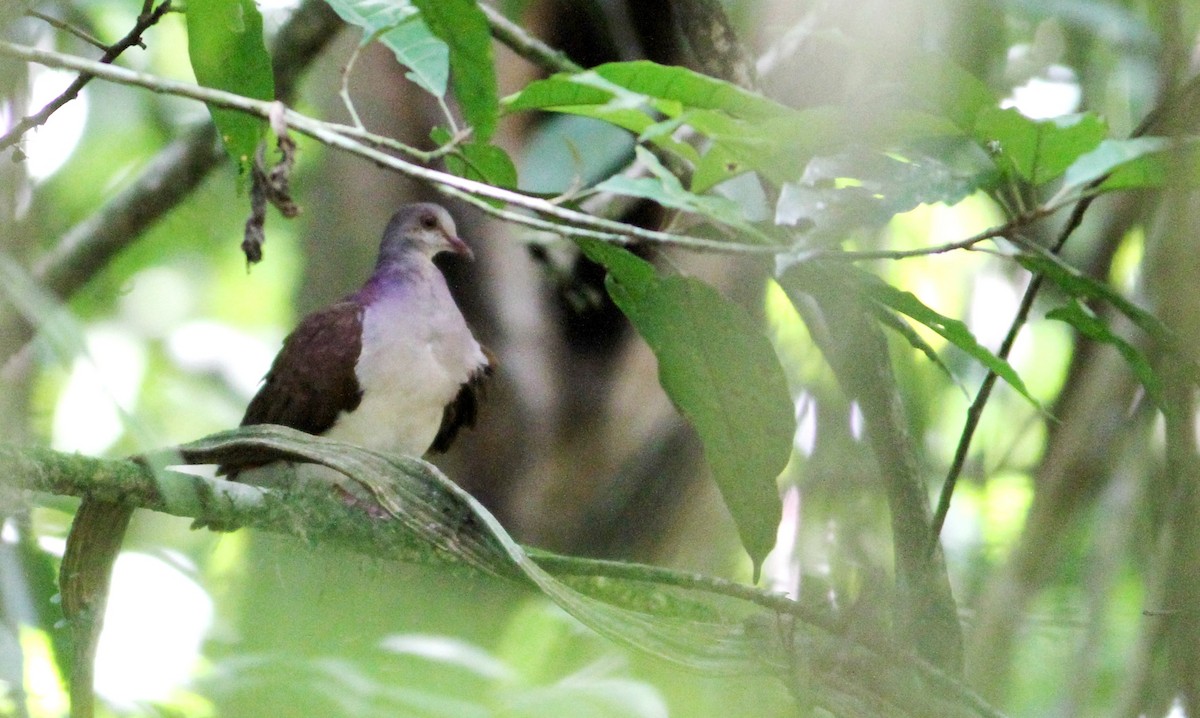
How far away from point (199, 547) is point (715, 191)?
11.0ft

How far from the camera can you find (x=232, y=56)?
1.50m

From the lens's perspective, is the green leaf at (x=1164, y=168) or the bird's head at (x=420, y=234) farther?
the bird's head at (x=420, y=234)

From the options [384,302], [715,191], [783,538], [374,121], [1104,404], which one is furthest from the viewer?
[374,121]

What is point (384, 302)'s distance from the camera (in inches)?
134

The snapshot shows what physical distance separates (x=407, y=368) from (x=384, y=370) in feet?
0.19

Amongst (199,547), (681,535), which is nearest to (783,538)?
(681,535)

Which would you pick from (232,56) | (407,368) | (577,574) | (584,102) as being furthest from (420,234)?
(584,102)

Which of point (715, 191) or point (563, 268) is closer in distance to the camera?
point (715, 191)

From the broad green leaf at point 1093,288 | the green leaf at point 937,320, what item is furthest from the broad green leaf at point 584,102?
the broad green leaf at point 1093,288

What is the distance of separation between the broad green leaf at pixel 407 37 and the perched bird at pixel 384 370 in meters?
1.57

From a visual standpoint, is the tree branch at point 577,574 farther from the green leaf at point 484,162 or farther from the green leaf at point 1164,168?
the green leaf at point 1164,168

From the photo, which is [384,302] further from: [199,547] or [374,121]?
[199,547]

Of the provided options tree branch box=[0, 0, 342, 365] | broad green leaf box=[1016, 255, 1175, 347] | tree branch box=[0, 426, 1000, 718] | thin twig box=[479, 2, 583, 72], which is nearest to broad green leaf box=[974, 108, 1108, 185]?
broad green leaf box=[1016, 255, 1175, 347]

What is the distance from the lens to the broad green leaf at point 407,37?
165 centimetres
